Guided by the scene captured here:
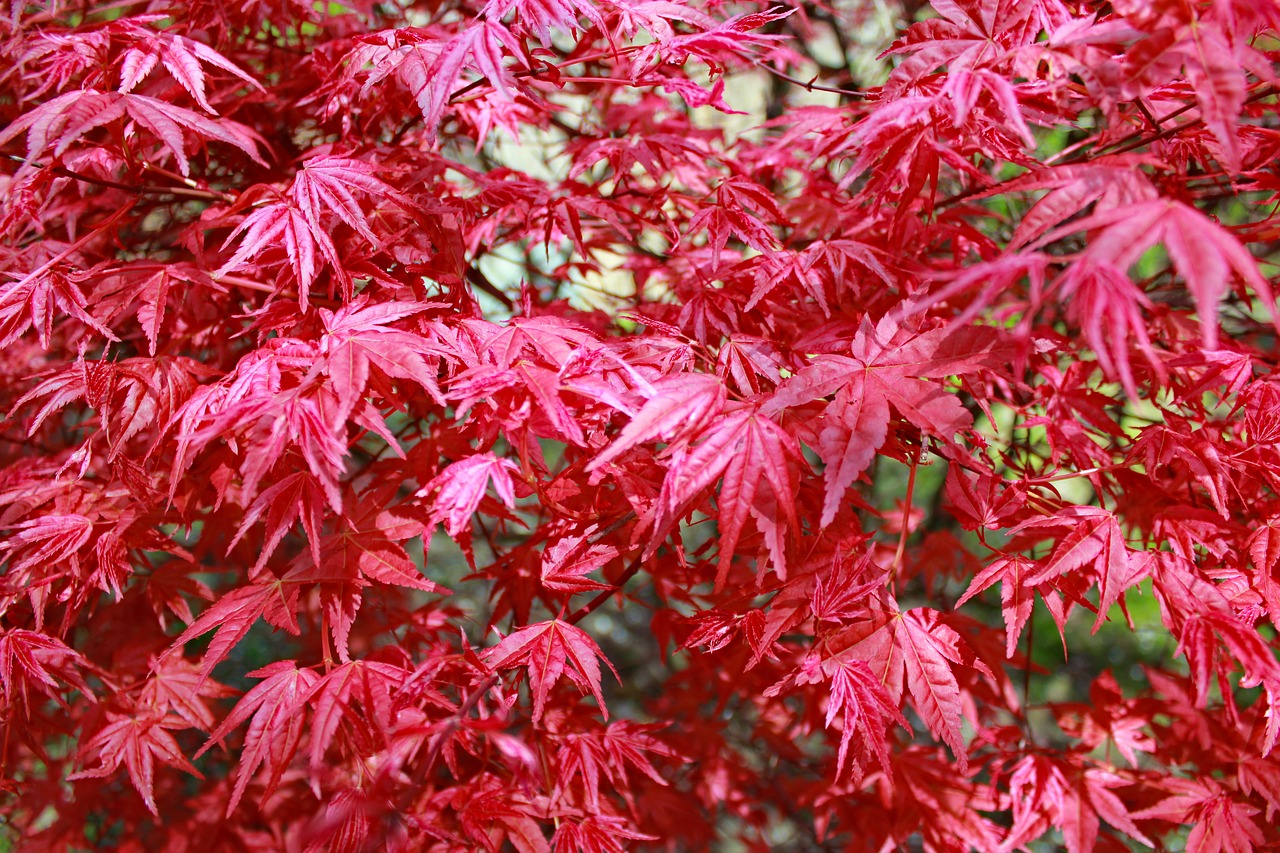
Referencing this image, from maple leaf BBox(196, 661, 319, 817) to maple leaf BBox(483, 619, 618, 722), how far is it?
295mm

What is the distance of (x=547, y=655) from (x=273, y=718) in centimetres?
43

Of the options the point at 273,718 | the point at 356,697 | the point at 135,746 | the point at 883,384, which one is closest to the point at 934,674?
the point at 883,384

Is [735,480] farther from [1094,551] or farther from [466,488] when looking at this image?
[1094,551]

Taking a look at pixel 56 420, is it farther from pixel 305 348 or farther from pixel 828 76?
pixel 828 76

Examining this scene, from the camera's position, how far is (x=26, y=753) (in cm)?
257

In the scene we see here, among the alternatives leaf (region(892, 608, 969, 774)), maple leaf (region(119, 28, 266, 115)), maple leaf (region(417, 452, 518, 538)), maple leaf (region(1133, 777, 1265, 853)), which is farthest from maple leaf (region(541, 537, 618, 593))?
maple leaf (region(1133, 777, 1265, 853))

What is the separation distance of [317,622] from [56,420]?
36.0 inches

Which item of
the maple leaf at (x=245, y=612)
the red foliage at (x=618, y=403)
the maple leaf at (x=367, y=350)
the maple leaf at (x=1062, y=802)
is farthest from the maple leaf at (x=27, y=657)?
the maple leaf at (x=1062, y=802)

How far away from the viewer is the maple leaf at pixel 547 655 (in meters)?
1.26

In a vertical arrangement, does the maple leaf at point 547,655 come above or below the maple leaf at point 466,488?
below

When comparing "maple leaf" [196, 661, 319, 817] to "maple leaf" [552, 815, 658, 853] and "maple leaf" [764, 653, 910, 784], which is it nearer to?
"maple leaf" [552, 815, 658, 853]

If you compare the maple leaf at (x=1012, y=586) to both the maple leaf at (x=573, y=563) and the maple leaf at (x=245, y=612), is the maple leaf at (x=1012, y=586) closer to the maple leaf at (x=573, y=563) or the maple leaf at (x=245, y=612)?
the maple leaf at (x=573, y=563)

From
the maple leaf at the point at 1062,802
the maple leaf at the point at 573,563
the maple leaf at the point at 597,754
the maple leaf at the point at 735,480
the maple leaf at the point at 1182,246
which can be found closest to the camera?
the maple leaf at the point at 1182,246

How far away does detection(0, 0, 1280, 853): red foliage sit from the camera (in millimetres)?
1089
